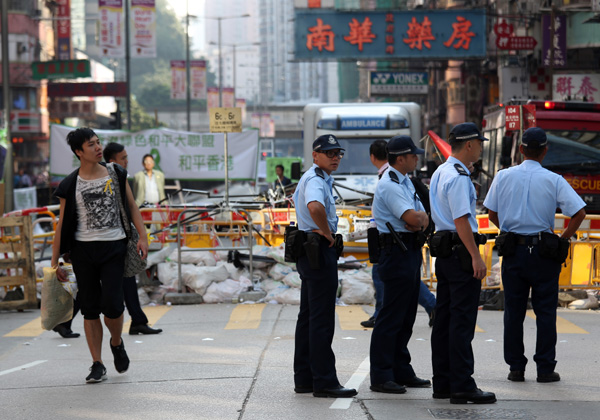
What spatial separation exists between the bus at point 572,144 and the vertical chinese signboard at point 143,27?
21956 mm

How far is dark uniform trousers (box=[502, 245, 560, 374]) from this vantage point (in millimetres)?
7336

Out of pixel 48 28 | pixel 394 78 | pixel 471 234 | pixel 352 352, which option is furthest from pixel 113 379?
pixel 48 28

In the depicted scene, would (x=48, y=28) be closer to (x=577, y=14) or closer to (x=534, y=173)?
(x=577, y=14)

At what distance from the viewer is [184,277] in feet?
43.4

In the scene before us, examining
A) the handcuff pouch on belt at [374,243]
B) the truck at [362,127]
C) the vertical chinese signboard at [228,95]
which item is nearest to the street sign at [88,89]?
the vertical chinese signboard at [228,95]

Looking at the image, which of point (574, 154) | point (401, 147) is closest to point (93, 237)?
point (401, 147)

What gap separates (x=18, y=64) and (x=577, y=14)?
125ft

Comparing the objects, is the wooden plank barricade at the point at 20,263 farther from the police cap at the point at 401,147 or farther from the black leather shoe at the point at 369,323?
the police cap at the point at 401,147

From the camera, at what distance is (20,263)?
41.5 feet

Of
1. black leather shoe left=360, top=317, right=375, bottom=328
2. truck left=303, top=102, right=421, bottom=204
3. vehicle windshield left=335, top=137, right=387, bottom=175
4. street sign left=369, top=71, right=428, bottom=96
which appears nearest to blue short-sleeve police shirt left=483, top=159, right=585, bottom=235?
black leather shoe left=360, top=317, right=375, bottom=328

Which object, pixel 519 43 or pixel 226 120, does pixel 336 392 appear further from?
pixel 519 43

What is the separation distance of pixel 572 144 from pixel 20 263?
10749mm

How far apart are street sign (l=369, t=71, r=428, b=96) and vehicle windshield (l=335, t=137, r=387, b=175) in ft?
65.7

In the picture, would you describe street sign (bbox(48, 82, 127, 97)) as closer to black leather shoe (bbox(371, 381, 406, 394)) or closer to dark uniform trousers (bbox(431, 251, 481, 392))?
black leather shoe (bbox(371, 381, 406, 394))
